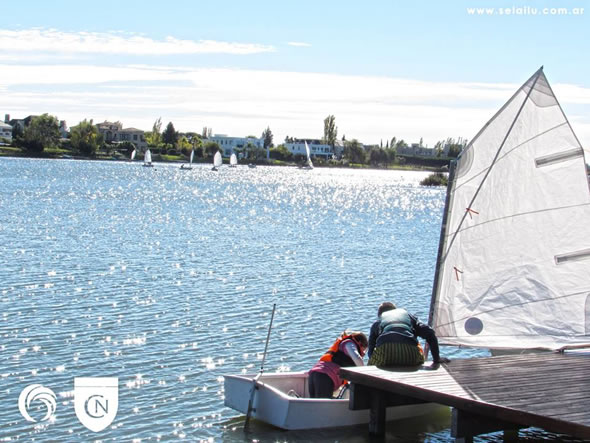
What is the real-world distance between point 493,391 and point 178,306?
1611 cm

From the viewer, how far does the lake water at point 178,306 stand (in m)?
16.8

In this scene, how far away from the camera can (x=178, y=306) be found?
92.8 feet

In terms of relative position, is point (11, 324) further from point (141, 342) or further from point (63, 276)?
point (63, 276)

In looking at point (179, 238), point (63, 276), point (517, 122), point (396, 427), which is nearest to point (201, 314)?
point (63, 276)

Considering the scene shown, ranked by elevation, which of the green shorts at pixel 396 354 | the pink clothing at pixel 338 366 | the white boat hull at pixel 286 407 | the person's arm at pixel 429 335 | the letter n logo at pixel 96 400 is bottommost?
the letter n logo at pixel 96 400

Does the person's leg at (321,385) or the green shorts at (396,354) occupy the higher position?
the green shorts at (396,354)

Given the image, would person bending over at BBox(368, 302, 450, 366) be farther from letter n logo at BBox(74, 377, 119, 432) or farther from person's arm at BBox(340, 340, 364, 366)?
letter n logo at BBox(74, 377, 119, 432)

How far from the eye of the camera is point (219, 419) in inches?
662

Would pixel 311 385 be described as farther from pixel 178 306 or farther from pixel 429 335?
pixel 178 306

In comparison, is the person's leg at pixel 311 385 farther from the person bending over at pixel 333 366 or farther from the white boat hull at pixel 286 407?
the white boat hull at pixel 286 407

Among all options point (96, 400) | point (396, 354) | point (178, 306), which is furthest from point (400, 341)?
point (178, 306)

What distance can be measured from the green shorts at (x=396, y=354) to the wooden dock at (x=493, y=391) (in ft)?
0.68

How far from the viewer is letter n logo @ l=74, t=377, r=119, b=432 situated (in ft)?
53.6
